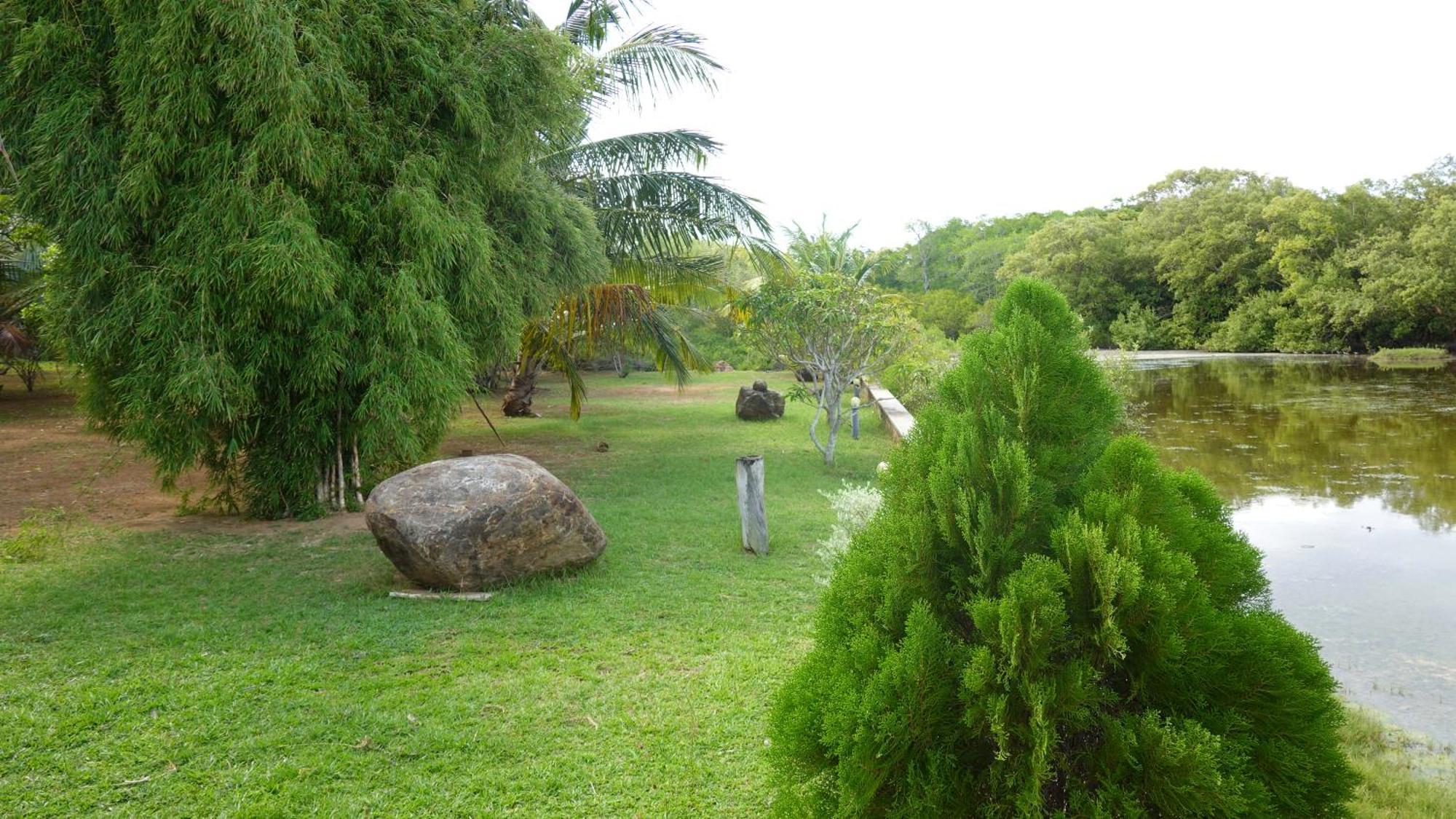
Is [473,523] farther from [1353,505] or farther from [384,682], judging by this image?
[1353,505]

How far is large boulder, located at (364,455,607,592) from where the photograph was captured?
19.6 ft

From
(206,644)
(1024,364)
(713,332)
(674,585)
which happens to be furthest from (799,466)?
(713,332)

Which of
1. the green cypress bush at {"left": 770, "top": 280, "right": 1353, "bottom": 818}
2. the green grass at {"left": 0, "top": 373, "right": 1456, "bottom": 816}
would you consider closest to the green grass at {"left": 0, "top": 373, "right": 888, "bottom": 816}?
the green grass at {"left": 0, "top": 373, "right": 1456, "bottom": 816}

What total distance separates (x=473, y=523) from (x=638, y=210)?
886cm

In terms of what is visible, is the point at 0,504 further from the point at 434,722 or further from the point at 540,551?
the point at 434,722

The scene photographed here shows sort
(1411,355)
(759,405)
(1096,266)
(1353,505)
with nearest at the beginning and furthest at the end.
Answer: (1353,505)
(759,405)
(1411,355)
(1096,266)

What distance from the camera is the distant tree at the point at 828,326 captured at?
1187cm

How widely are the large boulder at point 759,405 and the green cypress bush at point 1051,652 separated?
15.2 metres

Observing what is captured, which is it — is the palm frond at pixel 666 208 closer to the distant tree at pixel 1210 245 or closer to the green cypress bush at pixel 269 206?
the green cypress bush at pixel 269 206

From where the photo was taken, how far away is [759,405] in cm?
1759

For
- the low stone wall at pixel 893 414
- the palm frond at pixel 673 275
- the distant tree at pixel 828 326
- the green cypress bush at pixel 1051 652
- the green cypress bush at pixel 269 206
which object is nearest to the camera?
the green cypress bush at pixel 1051 652

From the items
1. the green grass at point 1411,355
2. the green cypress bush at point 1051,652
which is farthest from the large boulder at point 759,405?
the green grass at point 1411,355

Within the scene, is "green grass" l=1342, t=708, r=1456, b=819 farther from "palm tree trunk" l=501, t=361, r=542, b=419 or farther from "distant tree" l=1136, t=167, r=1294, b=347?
"distant tree" l=1136, t=167, r=1294, b=347

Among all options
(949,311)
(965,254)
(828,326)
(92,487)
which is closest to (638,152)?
(828,326)
